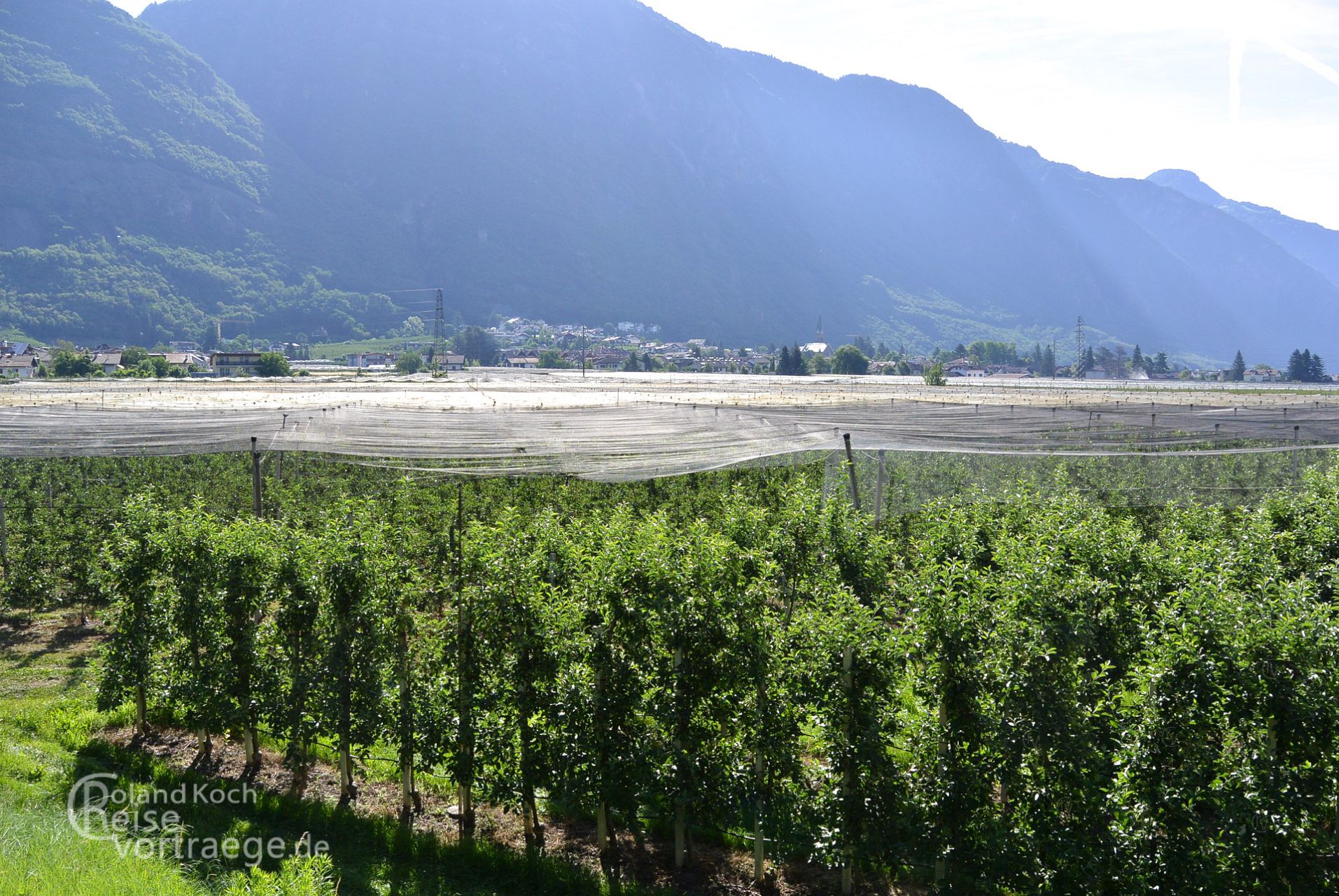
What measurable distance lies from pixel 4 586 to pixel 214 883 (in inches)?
A: 507

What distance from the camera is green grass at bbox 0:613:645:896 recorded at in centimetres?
779

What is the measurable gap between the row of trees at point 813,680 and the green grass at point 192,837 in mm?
592

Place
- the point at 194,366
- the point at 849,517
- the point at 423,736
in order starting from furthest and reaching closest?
1. the point at 194,366
2. the point at 849,517
3. the point at 423,736

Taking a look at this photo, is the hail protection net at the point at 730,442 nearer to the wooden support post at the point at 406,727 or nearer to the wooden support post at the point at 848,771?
the wooden support post at the point at 406,727

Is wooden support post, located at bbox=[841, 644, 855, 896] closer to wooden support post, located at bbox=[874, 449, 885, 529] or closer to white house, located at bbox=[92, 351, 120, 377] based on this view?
wooden support post, located at bbox=[874, 449, 885, 529]

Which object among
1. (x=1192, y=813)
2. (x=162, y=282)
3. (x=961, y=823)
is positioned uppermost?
(x=162, y=282)

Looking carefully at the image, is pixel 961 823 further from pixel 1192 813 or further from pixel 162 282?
pixel 162 282

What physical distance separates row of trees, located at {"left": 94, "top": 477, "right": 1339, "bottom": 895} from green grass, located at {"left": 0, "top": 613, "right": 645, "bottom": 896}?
1.94 feet

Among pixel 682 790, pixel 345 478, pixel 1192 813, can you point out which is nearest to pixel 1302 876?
pixel 1192 813

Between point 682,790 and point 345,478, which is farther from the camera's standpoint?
point 345,478

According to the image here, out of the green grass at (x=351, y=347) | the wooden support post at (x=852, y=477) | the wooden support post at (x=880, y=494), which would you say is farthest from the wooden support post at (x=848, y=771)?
the green grass at (x=351, y=347)

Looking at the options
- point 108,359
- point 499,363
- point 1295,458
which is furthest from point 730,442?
point 499,363

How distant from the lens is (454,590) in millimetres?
10500

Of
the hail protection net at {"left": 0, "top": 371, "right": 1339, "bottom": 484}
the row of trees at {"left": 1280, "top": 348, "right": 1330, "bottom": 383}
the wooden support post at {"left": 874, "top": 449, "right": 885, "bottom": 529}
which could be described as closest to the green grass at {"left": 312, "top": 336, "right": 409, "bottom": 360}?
the hail protection net at {"left": 0, "top": 371, "right": 1339, "bottom": 484}
